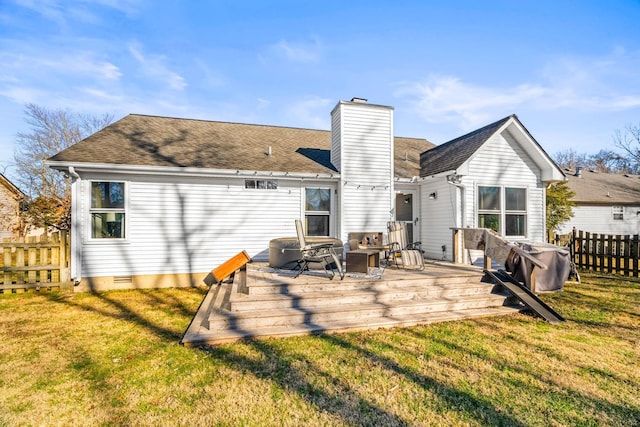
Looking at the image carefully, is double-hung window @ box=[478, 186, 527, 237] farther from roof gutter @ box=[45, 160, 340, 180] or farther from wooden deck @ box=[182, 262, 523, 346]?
roof gutter @ box=[45, 160, 340, 180]

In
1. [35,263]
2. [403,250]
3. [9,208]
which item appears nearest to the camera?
[403,250]

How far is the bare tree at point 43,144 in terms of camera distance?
21.4 m

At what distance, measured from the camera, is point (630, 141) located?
20.5 metres

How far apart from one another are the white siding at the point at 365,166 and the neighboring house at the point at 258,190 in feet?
0.10

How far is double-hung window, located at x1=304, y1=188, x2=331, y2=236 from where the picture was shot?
9469 mm

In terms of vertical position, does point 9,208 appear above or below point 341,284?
above

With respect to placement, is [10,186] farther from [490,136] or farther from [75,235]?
[490,136]

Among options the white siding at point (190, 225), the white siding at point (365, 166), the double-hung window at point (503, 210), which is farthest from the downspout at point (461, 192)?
the white siding at point (190, 225)

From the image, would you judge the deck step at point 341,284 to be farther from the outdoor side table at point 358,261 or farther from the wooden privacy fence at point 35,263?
the wooden privacy fence at point 35,263

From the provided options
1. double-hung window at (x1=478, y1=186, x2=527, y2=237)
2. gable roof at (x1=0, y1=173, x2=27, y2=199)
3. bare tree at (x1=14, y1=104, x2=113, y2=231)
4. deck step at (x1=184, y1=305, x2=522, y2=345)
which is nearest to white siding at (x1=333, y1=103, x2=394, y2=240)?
double-hung window at (x1=478, y1=186, x2=527, y2=237)

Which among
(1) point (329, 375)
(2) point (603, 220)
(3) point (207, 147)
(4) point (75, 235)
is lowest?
(1) point (329, 375)

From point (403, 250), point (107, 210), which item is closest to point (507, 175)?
point (403, 250)

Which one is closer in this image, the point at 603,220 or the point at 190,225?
the point at 190,225

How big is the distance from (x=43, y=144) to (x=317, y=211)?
23903 mm
